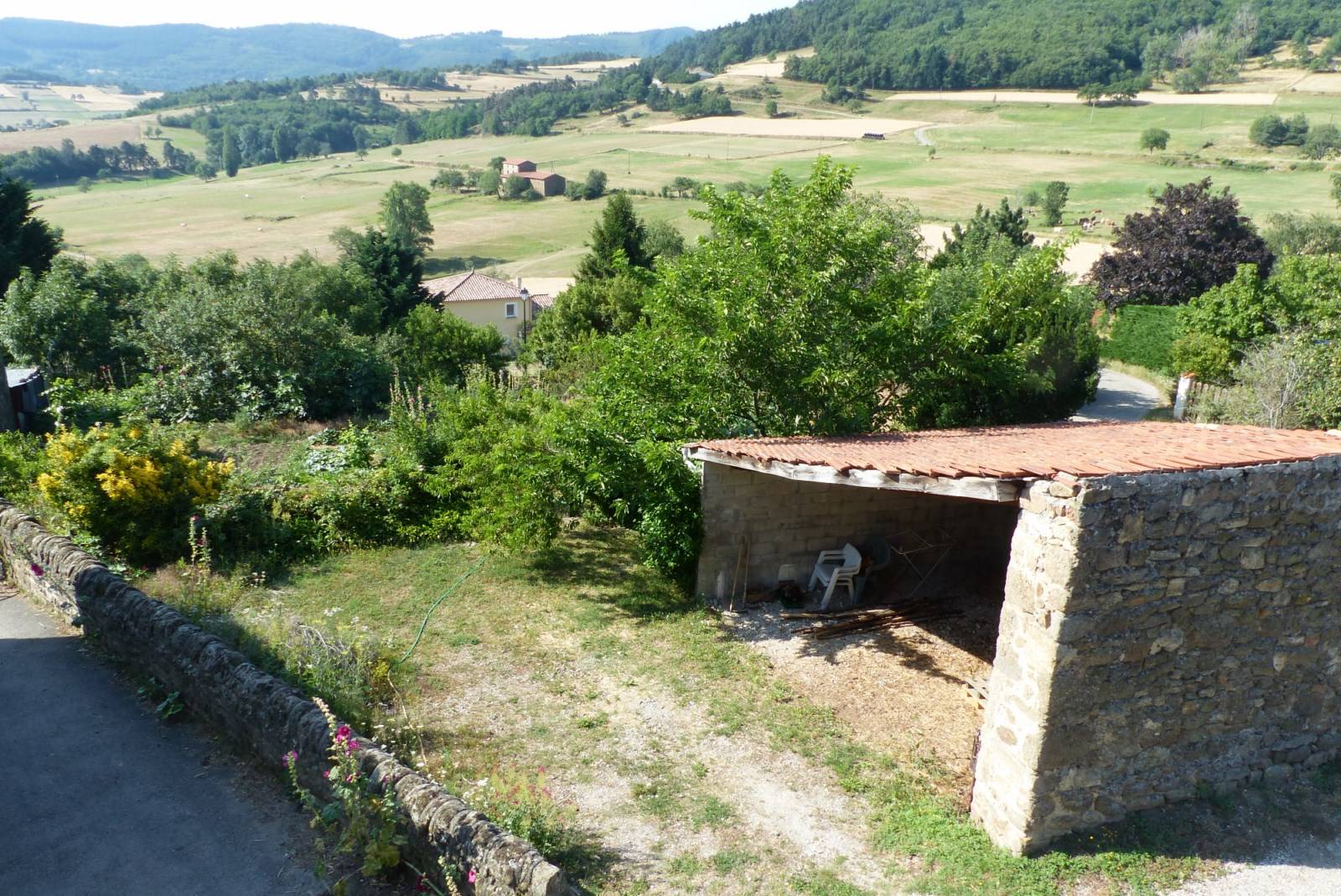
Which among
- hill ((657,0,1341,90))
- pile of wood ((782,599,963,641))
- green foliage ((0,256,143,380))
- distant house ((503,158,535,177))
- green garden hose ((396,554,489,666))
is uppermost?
hill ((657,0,1341,90))

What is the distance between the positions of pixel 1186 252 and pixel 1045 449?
1230 inches

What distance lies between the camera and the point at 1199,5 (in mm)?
129000

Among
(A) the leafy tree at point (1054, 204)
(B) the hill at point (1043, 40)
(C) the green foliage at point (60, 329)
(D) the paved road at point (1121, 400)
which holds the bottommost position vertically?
(D) the paved road at point (1121, 400)

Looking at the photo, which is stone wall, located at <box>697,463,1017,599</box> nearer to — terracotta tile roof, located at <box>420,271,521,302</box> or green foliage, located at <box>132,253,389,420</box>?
green foliage, located at <box>132,253,389,420</box>

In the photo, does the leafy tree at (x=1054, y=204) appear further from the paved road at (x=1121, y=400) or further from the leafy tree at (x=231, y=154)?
the leafy tree at (x=231, y=154)

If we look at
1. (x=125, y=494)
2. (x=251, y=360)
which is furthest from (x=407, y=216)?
(x=125, y=494)

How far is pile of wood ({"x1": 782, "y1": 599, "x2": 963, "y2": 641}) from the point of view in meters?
10.3

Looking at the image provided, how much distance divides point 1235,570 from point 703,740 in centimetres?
451

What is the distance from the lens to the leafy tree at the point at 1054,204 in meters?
57.9

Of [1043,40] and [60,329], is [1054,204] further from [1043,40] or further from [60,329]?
[1043,40]

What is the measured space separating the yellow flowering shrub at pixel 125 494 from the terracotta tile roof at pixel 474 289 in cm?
3227

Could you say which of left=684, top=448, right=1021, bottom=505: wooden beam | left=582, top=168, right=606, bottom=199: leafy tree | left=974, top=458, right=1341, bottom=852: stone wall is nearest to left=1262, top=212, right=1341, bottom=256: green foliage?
left=974, top=458, right=1341, bottom=852: stone wall

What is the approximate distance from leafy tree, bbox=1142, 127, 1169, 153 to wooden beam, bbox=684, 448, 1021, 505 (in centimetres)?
8919

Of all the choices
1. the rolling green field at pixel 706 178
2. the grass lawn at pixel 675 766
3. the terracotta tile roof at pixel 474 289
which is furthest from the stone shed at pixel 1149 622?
the rolling green field at pixel 706 178
